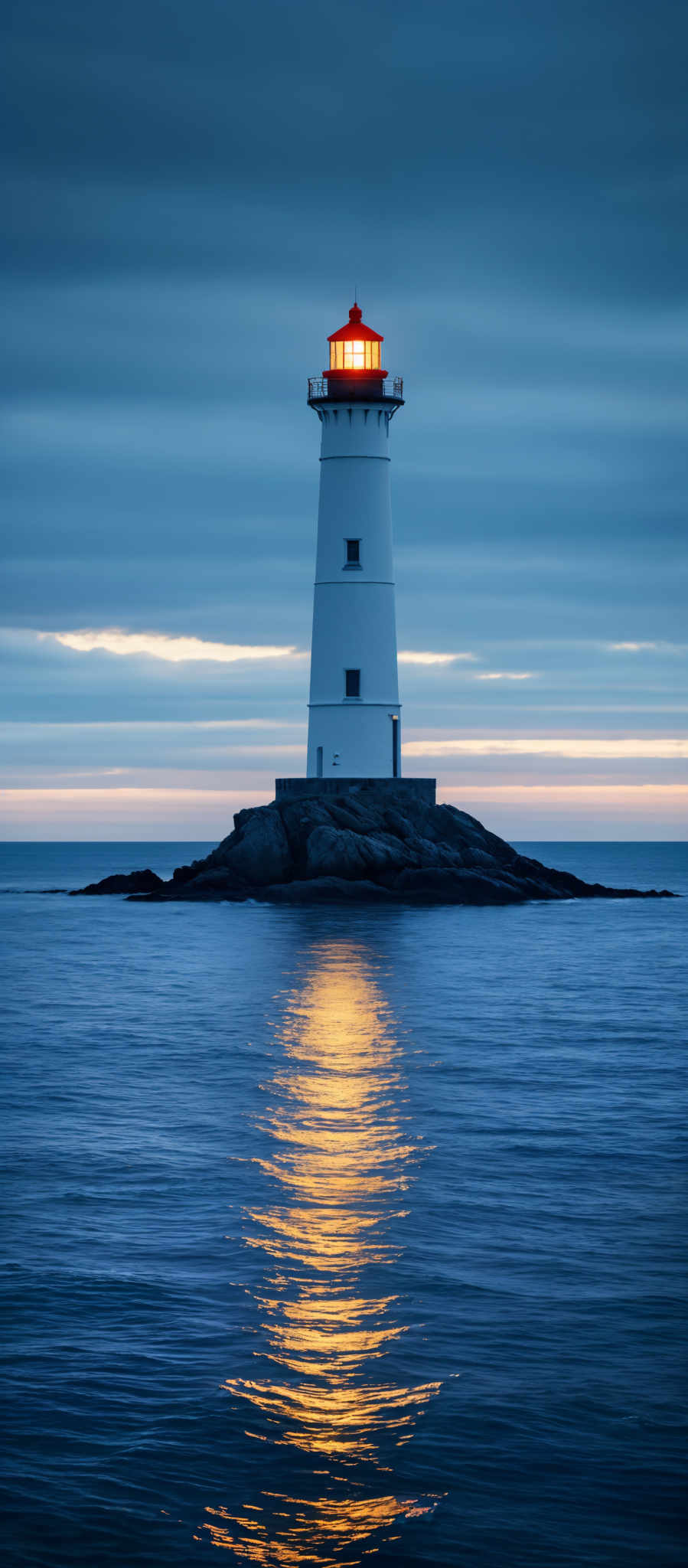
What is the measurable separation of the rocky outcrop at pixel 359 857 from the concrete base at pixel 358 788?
0.08m

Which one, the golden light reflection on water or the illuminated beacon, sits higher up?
the illuminated beacon

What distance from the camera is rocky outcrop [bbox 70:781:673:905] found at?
138 feet

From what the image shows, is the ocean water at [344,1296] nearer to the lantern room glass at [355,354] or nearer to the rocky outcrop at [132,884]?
the lantern room glass at [355,354]

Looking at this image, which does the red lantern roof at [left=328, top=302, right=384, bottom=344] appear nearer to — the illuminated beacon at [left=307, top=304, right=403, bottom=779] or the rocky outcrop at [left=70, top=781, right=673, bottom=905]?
the illuminated beacon at [left=307, top=304, right=403, bottom=779]

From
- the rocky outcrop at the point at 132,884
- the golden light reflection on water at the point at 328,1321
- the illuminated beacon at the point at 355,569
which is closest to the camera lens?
the golden light reflection on water at the point at 328,1321

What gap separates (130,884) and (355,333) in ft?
84.8

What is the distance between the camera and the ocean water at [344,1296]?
286 inches

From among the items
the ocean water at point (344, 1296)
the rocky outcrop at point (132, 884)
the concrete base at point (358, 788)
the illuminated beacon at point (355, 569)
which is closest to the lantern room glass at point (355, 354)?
the illuminated beacon at point (355, 569)

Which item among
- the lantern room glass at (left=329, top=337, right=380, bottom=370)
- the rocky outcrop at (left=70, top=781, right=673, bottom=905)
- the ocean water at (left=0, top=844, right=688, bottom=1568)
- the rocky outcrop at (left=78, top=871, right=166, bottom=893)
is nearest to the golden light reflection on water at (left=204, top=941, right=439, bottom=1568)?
the ocean water at (left=0, top=844, right=688, bottom=1568)

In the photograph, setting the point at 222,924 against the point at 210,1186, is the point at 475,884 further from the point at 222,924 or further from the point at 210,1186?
the point at 210,1186

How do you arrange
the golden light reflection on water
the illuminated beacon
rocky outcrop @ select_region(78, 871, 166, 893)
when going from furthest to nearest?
1. rocky outcrop @ select_region(78, 871, 166, 893)
2. the illuminated beacon
3. the golden light reflection on water

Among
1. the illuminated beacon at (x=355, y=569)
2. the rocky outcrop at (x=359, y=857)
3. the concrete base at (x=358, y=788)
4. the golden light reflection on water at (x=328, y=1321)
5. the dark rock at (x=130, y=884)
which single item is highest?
the illuminated beacon at (x=355, y=569)

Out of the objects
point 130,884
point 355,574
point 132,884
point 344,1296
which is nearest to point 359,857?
point 355,574

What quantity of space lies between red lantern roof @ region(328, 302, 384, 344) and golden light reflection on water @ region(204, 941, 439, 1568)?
28.7 metres
